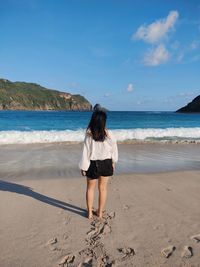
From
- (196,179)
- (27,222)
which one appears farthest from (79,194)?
(196,179)

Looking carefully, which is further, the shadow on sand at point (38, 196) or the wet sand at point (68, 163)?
the wet sand at point (68, 163)

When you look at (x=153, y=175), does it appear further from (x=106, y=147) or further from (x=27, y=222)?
(x=27, y=222)

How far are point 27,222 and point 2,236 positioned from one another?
0.56 m

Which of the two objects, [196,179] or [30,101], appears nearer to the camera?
[196,179]

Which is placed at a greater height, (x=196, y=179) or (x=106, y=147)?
(x=106, y=147)

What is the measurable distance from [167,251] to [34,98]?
157 m

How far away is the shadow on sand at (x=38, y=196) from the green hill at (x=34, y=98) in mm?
137034

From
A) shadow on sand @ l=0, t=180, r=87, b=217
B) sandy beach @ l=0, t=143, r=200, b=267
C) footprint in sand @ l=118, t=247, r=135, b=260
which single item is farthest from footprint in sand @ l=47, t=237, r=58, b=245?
shadow on sand @ l=0, t=180, r=87, b=217

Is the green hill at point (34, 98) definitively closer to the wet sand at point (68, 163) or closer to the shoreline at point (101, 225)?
the wet sand at point (68, 163)

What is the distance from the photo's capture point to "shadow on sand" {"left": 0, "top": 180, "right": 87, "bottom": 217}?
18.2 ft

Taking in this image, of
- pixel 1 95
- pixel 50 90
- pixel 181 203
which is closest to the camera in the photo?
pixel 181 203

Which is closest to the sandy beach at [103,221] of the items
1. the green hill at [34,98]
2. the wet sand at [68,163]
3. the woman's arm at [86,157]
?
the wet sand at [68,163]

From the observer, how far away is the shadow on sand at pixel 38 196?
556 cm

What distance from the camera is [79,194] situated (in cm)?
651
